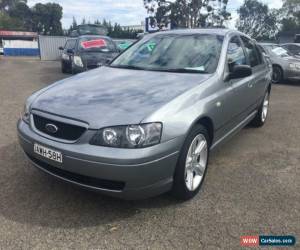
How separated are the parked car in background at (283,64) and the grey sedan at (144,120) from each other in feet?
26.4

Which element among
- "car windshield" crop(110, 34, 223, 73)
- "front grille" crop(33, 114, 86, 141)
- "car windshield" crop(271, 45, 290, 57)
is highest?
"car windshield" crop(110, 34, 223, 73)

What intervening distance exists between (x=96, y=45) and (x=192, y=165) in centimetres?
882

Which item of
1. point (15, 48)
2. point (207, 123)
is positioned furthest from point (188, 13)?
point (207, 123)

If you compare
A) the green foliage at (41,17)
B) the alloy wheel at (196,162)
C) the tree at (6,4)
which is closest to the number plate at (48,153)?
the alloy wheel at (196,162)

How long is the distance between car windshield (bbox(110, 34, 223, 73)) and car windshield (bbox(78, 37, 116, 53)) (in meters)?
6.64

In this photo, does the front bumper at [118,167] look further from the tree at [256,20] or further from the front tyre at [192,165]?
the tree at [256,20]

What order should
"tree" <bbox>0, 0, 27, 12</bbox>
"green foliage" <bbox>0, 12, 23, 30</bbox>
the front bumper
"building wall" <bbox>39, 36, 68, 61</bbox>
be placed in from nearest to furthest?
the front bumper → "building wall" <bbox>39, 36, 68, 61</bbox> → "green foliage" <bbox>0, 12, 23, 30</bbox> → "tree" <bbox>0, 0, 27, 12</bbox>

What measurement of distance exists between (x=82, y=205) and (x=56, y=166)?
507mm

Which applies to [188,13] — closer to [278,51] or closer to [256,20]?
[278,51]

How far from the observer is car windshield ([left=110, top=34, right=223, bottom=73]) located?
11.9 feet

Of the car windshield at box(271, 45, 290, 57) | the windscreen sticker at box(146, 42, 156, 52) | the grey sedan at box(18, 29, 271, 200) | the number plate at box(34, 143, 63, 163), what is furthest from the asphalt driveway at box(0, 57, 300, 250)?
the car windshield at box(271, 45, 290, 57)

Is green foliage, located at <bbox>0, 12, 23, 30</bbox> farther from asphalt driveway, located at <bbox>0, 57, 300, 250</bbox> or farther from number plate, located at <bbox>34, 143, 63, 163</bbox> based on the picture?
number plate, located at <bbox>34, 143, 63, 163</bbox>

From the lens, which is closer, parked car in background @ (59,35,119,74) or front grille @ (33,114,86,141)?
front grille @ (33,114,86,141)

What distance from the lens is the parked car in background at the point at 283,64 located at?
1109 centimetres
